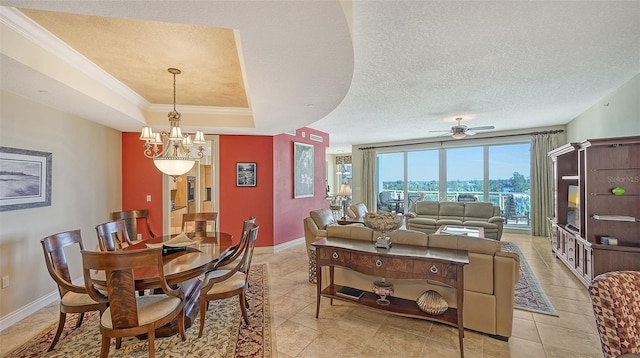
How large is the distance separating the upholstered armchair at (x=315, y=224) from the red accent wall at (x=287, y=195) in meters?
1.20

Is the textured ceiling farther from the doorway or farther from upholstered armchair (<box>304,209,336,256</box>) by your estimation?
upholstered armchair (<box>304,209,336,256</box>)

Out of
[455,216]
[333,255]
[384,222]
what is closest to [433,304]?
[384,222]

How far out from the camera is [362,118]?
5.46 m

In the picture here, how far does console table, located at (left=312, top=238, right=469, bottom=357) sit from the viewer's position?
2.14 m

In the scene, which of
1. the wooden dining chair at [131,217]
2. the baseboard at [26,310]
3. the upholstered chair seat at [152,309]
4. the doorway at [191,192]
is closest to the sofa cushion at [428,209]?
the doorway at [191,192]

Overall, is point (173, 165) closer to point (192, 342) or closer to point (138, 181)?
point (192, 342)

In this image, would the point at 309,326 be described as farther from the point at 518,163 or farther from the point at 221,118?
the point at 518,163

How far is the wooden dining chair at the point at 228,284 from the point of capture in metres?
2.48

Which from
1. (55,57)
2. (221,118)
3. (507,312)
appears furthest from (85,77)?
(507,312)

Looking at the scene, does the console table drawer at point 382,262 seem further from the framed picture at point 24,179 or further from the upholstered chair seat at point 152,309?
the framed picture at point 24,179

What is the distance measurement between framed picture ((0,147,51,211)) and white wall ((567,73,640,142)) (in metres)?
7.22

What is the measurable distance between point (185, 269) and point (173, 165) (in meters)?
1.18

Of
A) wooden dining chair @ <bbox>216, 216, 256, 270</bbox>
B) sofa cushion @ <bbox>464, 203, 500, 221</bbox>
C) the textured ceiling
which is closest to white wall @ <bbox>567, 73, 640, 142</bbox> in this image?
the textured ceiling

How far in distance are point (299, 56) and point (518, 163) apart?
7345mm
